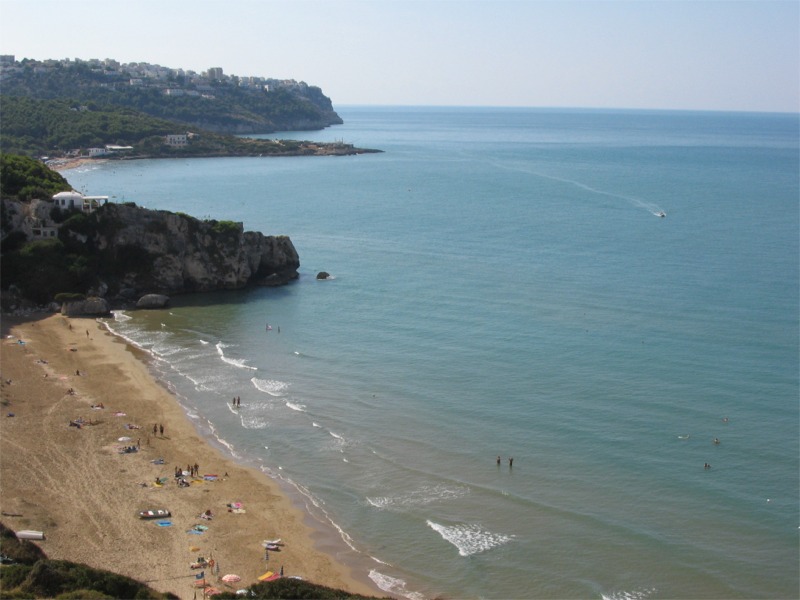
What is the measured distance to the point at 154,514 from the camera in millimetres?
32844

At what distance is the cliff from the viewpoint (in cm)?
6275

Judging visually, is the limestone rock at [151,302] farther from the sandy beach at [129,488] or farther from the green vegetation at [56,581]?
the green vegetation at [56,581]

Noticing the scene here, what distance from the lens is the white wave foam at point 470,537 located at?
1209 inches

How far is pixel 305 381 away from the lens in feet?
159

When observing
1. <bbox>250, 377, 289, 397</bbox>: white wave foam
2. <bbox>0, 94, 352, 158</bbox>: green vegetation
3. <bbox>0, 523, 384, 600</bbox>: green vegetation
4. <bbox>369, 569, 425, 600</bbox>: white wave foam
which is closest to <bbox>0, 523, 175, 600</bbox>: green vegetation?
<bbox>0, 523, 384, 600</bbox>: green vegetation

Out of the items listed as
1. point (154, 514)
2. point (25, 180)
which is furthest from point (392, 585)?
point (25, 180)

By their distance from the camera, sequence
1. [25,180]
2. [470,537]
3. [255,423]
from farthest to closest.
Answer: [25,180], [255,423], [470,537]

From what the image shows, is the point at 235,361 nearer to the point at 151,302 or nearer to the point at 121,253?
the point at 151,302

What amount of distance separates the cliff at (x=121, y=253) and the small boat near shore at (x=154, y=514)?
113ft

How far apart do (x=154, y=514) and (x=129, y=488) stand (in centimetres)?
297

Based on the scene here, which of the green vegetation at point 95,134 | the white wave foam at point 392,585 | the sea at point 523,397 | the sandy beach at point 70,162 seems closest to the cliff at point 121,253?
the sea at point 523,397

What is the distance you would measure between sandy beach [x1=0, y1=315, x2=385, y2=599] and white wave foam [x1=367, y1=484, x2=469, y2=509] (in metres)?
3.26

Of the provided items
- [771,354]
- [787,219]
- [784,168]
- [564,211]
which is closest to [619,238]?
[564,211]

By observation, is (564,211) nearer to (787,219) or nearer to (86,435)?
(787,219)
